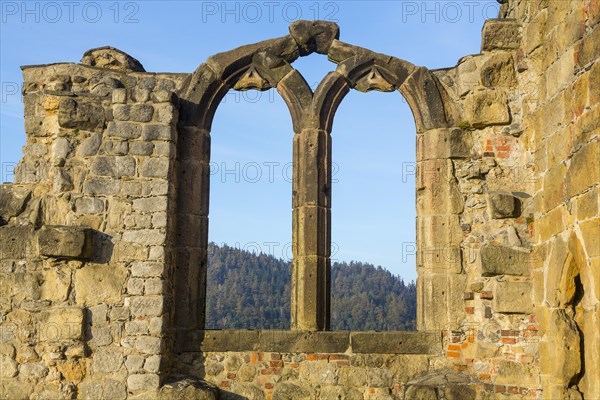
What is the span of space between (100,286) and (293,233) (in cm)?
198

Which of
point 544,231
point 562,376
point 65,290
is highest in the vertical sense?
point 544,231

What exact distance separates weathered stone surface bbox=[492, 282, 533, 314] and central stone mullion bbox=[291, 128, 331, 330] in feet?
5.56

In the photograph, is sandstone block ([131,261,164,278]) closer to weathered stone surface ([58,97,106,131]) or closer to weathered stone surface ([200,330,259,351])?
weathered stone surface ([200,330,259,351])

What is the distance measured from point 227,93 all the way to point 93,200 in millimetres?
1830

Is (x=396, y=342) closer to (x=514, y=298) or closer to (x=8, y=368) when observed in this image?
(x=514, y=298)

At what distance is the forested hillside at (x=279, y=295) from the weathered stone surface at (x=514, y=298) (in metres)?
6.70

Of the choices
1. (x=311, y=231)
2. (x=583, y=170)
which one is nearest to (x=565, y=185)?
(x=583, y=170)

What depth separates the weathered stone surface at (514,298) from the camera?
8.44m

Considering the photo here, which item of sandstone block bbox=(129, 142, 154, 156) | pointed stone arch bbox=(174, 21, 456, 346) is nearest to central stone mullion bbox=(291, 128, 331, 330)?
pointed stone arch bbox=(174, 21, 456, 346)

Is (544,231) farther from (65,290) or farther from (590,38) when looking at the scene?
(65,290)

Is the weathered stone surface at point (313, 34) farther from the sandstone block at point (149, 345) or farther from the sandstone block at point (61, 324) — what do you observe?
the sandstone block at point (61, 324)

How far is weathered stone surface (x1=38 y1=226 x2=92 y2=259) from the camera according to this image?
834cm

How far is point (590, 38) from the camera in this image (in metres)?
6.93

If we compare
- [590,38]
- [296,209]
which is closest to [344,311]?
[296,209]
